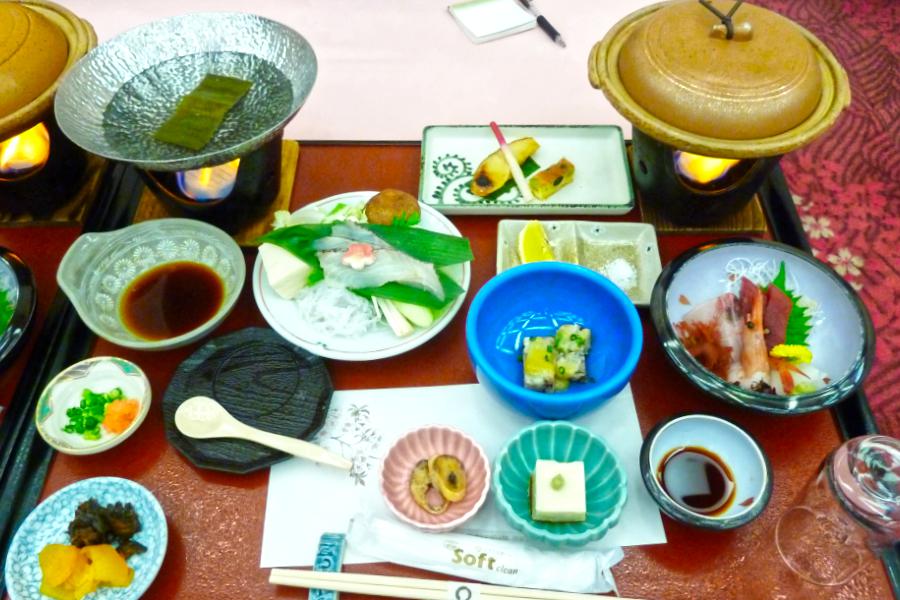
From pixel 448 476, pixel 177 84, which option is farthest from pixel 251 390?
pixel 177 84

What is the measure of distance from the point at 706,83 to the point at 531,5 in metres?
1.51

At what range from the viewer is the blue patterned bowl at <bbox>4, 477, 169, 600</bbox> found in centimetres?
101

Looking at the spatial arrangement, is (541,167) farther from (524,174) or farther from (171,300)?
(171,300)

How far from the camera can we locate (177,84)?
146cm

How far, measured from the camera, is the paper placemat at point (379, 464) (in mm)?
1094

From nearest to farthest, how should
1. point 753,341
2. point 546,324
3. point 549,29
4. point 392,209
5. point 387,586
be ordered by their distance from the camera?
point 387,586 < point 753,341 < point 546,324 < point 392,209 < point 549,29

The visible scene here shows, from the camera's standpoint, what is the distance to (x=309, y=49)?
4.74 feet

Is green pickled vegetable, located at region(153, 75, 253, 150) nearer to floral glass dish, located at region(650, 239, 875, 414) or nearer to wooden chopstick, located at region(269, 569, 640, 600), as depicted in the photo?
wooden chopstick, located at region(269, 569, 640, 600)

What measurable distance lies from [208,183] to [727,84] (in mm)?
1146

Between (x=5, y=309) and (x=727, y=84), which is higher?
(x=727, y=84)

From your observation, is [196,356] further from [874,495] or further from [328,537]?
[874,495]

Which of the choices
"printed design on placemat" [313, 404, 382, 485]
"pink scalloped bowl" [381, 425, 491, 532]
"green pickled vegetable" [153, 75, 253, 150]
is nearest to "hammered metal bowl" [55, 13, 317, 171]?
"green pickled vegetable" [153, 75, 253, 150]

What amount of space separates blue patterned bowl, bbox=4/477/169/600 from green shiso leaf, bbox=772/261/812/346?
4.21 ft

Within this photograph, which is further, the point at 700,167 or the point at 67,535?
the point at 700,167
